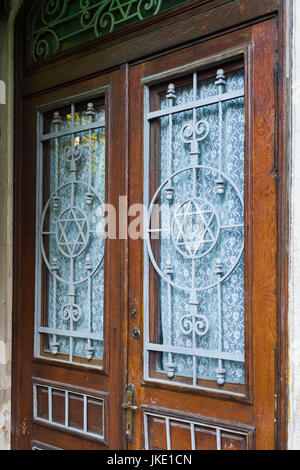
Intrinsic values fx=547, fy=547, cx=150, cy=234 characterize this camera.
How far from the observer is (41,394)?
2660 mm

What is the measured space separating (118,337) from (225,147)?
91cm

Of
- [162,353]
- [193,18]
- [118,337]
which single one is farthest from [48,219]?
[193,18]

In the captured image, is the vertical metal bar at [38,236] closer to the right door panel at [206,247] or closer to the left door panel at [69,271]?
the left door panel at [69,271]

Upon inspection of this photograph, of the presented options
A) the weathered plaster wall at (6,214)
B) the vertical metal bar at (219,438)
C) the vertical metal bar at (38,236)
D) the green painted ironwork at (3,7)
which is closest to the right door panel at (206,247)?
the vertical metal bar at (219,438)

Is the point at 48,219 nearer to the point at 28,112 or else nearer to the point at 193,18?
the point at 28,112

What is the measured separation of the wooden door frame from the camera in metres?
1.78

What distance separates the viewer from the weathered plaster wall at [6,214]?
2.73 metres

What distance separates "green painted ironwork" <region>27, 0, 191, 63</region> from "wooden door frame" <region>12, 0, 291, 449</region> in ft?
0.15

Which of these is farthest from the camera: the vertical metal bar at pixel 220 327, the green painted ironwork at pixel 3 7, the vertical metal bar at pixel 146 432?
the green painted ironwork at pixel 3 7

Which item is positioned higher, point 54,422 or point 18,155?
point 18,155

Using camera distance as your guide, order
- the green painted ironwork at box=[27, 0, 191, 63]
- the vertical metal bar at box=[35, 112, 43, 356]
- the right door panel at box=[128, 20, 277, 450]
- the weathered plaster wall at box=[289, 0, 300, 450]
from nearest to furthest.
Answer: the weathered plaster wall at box=[289, 0, 300, 450] → the right door panel at box=[128, 20, 277, 450] → the green painted ironwork at box=[27, 0, 191, 63] → the vertical metal bar at box=[35, 112, 43, 356]

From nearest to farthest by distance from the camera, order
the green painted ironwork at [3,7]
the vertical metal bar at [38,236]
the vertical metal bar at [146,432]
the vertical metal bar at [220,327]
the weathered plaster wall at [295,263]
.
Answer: the weathered plaster wall at [295,263] < the vertical metal bar at [220,327] < the vertical metal bar at [146,432] < the vertical metal bar at [38,236] < the green painted ironwork at [3,7]

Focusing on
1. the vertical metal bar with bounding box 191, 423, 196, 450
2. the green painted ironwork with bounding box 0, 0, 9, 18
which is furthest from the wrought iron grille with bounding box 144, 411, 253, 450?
the green painted ironwork with bounding box 0, 0, 9, 18

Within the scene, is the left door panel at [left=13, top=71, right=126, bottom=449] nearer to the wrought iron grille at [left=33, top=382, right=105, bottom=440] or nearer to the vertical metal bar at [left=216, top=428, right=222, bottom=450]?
the wrought iron grille at [left=33, top=382, right=105, bottom=440]
